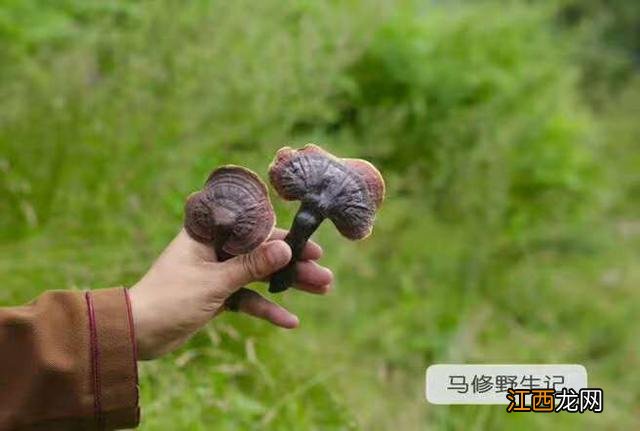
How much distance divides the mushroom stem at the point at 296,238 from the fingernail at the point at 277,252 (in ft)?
0.07

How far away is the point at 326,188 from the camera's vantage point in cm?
→ 99

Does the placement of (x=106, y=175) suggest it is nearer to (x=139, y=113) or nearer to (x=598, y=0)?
(x=139, y=113)

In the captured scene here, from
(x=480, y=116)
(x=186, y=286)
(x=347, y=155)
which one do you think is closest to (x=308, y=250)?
(x=186, y=286)

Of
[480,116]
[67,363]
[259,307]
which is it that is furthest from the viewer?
[480,116]

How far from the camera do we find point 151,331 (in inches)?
40.5

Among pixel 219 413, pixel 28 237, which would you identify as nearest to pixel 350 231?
pixel 219 413

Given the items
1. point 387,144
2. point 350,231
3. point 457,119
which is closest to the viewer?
point 350,231

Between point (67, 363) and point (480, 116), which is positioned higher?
point (480, 116)

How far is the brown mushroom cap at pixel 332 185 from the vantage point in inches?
39.1

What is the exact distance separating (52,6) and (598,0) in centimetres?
687

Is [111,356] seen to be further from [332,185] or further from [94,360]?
[332,185]

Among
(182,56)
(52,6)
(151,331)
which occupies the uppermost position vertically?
(52,6)

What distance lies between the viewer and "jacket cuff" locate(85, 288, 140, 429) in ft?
3.25

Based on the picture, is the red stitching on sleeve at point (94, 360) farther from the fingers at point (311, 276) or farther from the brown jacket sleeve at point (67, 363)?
the fingers at point (311, 276)
